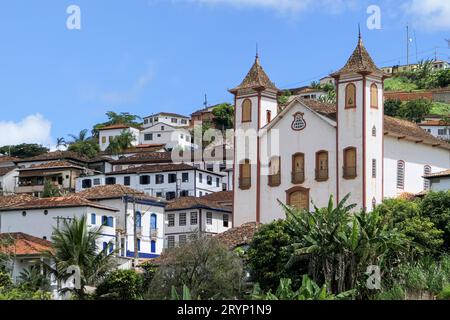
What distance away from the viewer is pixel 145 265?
5675cm

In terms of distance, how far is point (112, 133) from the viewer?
453 feet

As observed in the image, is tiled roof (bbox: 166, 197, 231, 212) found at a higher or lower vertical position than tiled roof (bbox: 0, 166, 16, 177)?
lower

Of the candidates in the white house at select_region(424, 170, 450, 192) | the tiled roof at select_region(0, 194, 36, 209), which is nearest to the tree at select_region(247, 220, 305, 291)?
the white house at select_region(424, 170, 450, 192)

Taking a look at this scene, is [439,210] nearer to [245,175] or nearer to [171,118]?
Result: [245,175]

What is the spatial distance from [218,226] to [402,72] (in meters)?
98.1

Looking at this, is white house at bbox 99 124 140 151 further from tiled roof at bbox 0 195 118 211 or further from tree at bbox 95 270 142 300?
tree at bbox 95 270 142 300

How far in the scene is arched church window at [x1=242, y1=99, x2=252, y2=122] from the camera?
70750 millimetres

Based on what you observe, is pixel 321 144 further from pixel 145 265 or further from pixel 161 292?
pixel 161 292

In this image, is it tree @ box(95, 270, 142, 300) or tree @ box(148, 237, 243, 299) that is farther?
tree @ box(95, 270, 142, 300)

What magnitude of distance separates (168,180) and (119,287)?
166ft

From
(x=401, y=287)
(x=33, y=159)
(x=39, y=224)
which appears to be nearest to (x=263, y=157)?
(x=39, y=224)


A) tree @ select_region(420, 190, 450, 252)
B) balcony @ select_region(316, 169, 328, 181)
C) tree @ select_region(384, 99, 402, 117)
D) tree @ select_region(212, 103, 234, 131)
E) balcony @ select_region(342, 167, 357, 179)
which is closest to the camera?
tree @ select_region(420, 190, 450, 252)

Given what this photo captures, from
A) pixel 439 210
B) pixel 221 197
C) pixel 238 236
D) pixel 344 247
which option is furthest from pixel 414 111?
pixel 344 247

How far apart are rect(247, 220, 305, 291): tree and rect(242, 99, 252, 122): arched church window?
1968 cm
